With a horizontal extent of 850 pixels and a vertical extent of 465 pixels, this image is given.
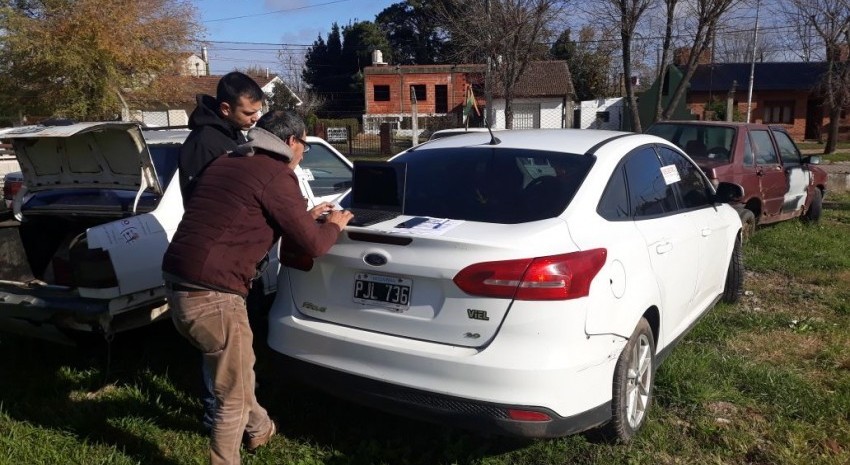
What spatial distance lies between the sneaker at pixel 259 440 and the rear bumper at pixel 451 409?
0.44 metres

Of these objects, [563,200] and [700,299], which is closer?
[563,200]

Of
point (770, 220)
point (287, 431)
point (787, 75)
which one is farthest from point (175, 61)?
point (787, 75)

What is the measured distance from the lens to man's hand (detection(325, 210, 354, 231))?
3.04 m

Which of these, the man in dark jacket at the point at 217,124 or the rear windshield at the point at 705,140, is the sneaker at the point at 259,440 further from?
the rear windshield at the point at 705,140

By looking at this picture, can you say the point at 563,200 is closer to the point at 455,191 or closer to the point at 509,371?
the point at 455,191

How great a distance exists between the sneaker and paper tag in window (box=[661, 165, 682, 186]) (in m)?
2.74

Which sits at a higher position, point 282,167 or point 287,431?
point 282,167

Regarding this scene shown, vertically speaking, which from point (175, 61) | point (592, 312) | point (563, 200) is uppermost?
point (175, 61)

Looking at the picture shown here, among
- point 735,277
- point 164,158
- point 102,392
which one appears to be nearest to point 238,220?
point 102,392

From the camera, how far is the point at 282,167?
2842 millimetres

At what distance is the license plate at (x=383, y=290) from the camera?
2994mm

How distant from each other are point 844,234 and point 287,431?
8.10 m

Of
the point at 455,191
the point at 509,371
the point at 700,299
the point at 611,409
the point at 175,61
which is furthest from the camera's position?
the point at 175,61

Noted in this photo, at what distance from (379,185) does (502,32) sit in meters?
10.5
